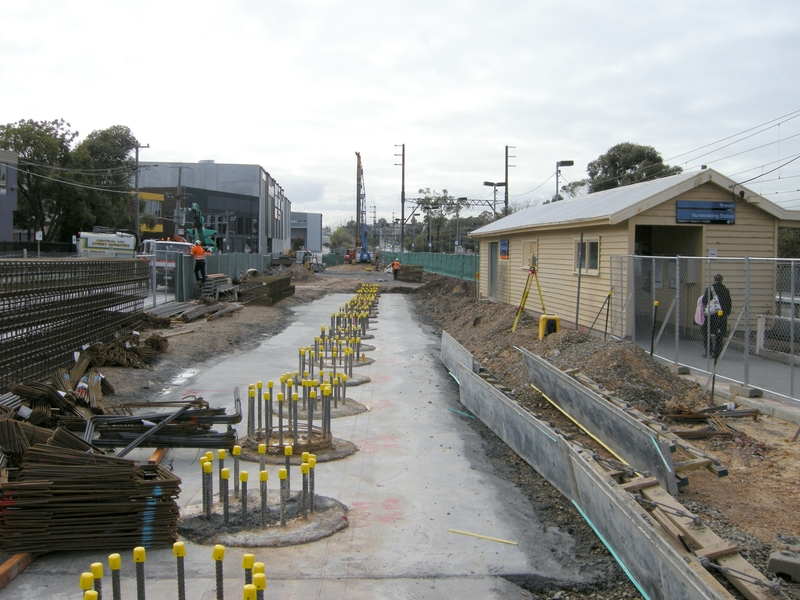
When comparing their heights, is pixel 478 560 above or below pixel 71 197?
below

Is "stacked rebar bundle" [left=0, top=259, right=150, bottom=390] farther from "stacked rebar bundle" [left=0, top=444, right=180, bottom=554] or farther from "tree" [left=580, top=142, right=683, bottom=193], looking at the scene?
"tree" [left=580, top=142, right=683, bottom=193]

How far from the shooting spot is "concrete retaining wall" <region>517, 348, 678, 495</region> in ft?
24.2

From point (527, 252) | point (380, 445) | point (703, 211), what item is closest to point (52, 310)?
point (380, 445)

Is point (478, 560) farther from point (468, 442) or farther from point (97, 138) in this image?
point (97, 138)

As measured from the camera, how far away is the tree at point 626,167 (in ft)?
156

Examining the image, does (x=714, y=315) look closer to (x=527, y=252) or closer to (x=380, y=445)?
(x=380, y=445)

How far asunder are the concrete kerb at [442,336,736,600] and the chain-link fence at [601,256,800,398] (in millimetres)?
3939

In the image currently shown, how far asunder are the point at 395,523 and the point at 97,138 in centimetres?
7335

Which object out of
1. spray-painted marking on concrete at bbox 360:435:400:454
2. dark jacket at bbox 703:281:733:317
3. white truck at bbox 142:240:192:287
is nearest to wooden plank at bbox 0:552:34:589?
spray-painted marking on concrete at bbox 360:435:400:454

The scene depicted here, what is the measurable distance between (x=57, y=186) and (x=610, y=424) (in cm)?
5610

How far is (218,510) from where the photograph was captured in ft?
21.2

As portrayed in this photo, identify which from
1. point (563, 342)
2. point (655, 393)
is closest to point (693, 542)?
point (655, 393)

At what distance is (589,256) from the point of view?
17.1m

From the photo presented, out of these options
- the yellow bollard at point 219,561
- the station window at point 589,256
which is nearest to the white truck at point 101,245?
the station window at point 589,256
